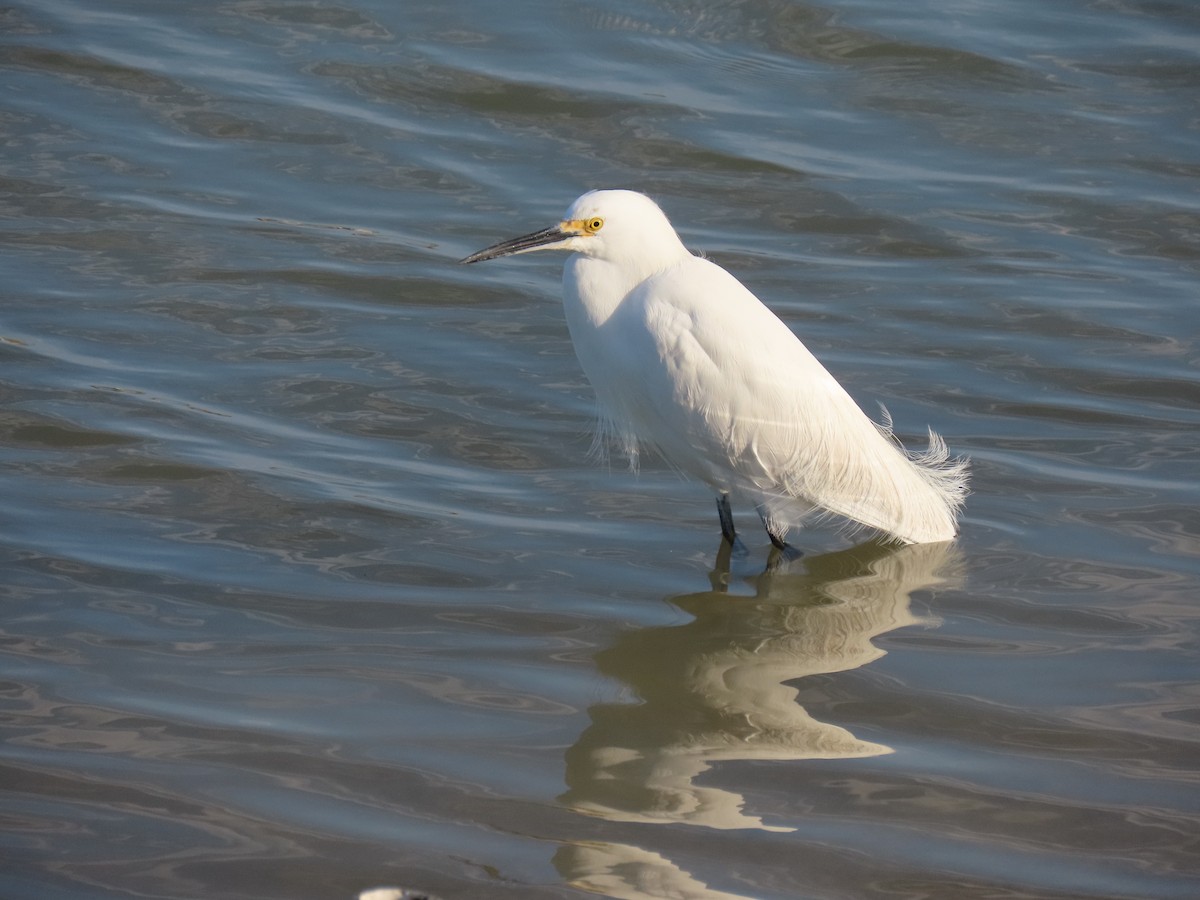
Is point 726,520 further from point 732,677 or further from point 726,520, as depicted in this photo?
point 732,677

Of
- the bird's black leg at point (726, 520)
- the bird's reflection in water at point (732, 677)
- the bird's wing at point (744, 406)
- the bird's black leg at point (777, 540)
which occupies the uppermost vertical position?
the bird's wing at point (744, 406)

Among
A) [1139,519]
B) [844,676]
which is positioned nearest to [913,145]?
[1139,519]

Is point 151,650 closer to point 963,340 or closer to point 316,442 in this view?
point 316,442

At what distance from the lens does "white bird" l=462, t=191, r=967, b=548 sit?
4770 mm

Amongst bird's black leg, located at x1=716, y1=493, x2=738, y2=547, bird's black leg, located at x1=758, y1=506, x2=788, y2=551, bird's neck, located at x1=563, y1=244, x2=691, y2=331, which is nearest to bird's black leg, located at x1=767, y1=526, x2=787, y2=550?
bird's black leg, located at x1=758, y1=506, x2=788, y2=551

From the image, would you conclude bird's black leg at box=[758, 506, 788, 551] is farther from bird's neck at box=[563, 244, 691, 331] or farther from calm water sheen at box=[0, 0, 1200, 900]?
bird's neck at box=[563, 244, 691, 331]

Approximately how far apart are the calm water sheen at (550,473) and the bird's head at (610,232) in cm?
93

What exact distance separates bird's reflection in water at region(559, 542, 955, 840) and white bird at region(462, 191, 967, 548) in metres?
0.22

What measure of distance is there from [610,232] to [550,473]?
109 centimetres

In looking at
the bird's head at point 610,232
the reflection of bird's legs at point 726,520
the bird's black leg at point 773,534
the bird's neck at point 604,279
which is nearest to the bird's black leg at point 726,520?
the reflection of bird's legs at point 726,520

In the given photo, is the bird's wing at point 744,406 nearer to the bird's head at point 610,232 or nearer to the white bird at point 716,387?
the white bird at point 716,387

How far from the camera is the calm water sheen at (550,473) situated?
11.4ft

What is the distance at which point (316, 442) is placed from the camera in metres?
5.61

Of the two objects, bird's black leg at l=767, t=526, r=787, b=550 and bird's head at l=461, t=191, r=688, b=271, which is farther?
bird's black leg at l=767, t=526, r=787, b=550
